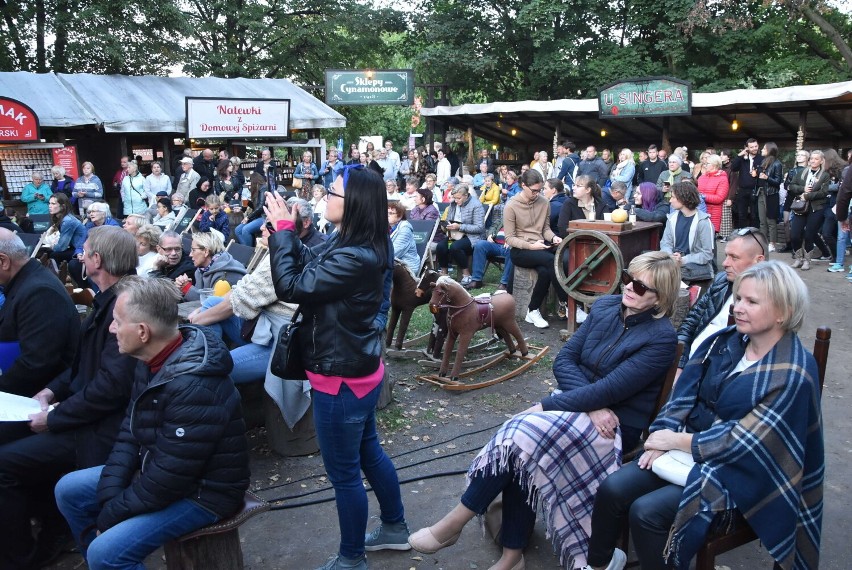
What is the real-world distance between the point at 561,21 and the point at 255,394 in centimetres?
2187

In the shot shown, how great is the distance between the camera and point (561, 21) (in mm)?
23797

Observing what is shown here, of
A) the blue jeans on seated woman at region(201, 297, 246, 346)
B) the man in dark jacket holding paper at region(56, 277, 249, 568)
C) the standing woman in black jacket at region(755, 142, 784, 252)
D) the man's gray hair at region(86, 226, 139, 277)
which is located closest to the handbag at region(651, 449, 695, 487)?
the man in dark jacket holding paper at region(56, 277, 249, 568)

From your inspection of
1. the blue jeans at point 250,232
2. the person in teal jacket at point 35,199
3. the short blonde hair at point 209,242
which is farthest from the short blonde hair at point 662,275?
the person in teal jacket at point 35,199

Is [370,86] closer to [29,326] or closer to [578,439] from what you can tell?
[29,326]

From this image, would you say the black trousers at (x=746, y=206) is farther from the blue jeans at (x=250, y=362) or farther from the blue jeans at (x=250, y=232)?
the blue jeans at (x=250, y=362)

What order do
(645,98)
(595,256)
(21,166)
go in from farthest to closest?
1. (21,166)
2. (645,98)
3. (595,256)

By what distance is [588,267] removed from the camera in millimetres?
6602

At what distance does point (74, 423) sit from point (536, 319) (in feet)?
16.8

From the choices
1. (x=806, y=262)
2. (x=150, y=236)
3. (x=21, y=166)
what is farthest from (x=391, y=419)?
(x=21, y=166)

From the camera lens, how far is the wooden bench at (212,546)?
9.36 feet

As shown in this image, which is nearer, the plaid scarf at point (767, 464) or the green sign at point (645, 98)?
the plaid scarf at point (767, 464)

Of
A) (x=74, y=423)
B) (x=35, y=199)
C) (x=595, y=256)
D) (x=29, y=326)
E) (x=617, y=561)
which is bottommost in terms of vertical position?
(x=617, y=561)

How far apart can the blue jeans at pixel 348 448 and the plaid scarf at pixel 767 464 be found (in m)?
1.29

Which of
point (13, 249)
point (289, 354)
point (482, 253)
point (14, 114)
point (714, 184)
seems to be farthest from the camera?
point (14, 114)
